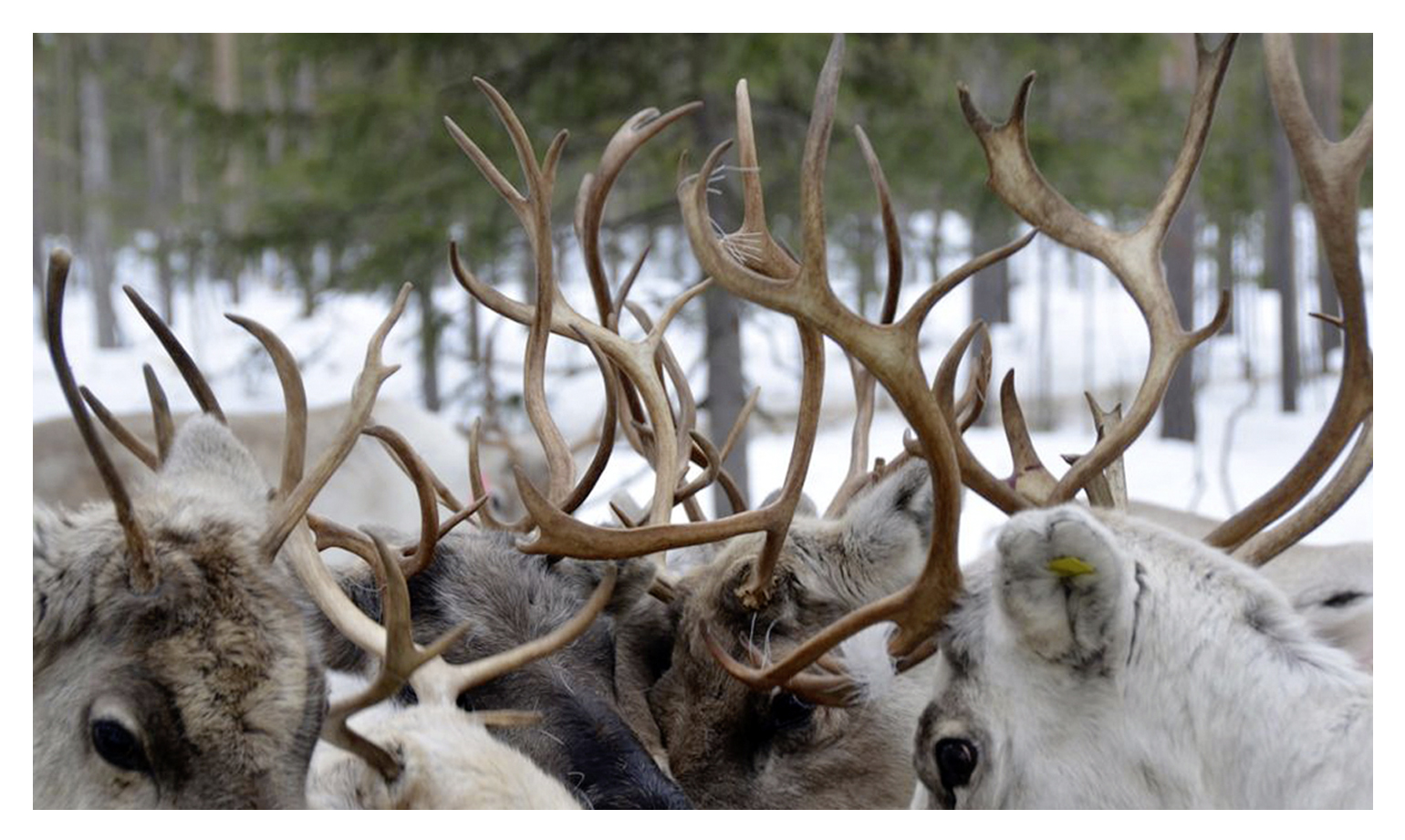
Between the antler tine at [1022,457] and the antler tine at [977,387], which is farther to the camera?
the antler tine at [977,387]

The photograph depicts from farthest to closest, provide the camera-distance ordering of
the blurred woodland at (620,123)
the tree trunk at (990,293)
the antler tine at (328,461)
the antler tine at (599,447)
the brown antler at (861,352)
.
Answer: the tree trunk at (990,293)
the blurred woodland at (620,123)
the antler tine at (599,447)
the antler tine at (328,461)
the brown antler at (861,352)

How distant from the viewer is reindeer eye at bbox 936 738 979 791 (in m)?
2.33

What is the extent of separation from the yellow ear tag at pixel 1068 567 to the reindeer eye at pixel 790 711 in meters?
1.03

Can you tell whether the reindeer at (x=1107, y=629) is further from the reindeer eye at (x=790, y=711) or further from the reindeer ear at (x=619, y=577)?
the reindeer ear at (x=619, y=577)

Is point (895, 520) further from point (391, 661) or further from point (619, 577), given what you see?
point (391, 661)

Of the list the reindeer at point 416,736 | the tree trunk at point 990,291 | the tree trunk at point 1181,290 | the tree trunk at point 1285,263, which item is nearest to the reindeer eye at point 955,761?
the reindeer at point 416,736

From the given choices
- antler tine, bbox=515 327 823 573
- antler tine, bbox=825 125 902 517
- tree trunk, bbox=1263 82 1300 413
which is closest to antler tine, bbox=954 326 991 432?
antler tine, bbox=825 125 902 517

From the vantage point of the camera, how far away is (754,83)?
7488 mm

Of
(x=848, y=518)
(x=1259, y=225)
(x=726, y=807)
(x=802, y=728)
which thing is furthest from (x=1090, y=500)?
(x=1259, y=225)

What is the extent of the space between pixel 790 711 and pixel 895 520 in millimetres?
469

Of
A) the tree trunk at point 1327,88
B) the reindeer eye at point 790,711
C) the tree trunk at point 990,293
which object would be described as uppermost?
the tree trunk at point 1327,88

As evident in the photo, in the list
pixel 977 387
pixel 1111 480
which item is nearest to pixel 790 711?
pixel 1111 480

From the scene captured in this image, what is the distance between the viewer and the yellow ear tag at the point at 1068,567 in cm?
212

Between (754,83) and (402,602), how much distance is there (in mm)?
5540
